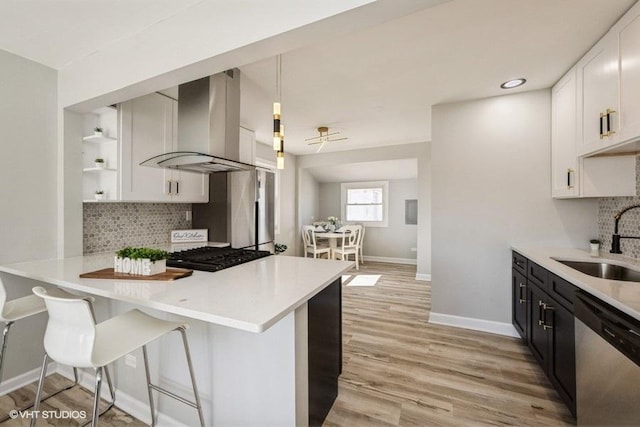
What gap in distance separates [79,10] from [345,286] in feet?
14.3

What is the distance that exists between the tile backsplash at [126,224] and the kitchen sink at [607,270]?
12.3ft

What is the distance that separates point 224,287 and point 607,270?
2.60 meters

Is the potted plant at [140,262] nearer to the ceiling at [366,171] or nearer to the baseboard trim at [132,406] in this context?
the baseboard trim at [132,406]

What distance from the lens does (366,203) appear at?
724 cm

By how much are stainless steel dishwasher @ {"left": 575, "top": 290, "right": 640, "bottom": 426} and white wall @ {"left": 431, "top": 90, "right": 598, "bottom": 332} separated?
1.47 m

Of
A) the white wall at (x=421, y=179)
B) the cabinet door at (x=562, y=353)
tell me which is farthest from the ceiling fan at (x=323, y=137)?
the cabinet door at (x=562, y=353)

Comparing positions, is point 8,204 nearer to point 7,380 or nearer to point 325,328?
point 7,380

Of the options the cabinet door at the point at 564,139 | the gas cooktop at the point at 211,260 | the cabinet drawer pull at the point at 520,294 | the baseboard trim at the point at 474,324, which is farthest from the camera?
the baseboard trim at the point at 474,324

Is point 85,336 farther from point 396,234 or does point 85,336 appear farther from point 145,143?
point 396,234

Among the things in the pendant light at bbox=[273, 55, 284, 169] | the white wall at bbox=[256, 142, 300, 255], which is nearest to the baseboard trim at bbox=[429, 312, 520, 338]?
the pendant light at bbox=[273, 55, 284, 169]

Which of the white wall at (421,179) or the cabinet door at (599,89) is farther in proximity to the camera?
the white wall at (421,179)

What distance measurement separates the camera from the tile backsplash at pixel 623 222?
1.98 metres

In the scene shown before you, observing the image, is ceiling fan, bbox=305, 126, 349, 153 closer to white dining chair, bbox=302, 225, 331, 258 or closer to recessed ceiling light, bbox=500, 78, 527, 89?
white dining chair, bbox=302, 225, 331, 258

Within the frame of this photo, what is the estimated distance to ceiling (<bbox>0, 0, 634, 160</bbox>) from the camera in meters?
1.55
